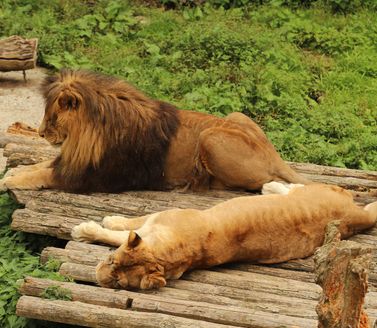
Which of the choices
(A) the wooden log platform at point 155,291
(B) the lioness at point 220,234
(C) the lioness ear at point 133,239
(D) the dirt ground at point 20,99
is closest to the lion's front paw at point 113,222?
(B) the lioness at point 220,234

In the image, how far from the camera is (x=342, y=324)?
4.39 metres

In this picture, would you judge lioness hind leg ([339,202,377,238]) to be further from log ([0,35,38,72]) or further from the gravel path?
log ([0,35,38,72])

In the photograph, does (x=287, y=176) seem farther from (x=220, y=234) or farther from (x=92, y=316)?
(x=92, y=316)

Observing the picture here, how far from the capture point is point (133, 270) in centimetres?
603

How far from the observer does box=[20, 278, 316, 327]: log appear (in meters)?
5.76

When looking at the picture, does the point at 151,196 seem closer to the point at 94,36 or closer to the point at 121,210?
the point at 121,210

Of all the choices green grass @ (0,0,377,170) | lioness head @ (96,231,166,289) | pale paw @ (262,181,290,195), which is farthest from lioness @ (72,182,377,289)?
green grass @ (0,0,377,170)

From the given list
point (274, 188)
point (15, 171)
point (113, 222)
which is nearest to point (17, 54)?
point (15, 171)

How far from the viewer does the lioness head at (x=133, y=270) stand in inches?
232

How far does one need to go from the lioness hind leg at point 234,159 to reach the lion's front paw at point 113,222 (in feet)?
3.69

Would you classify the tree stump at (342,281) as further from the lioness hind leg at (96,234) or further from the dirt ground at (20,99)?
the dirt ground at (20,99)

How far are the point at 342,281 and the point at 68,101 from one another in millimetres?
3736

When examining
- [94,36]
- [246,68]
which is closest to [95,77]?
[246,68]

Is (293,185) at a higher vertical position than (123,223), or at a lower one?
higher
